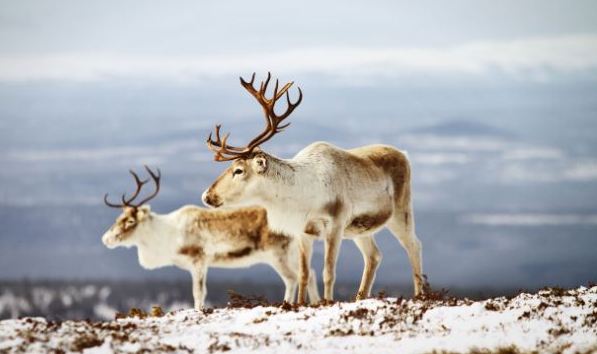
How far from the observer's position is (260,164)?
13.1 metres

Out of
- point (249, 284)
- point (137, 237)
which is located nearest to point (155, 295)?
point (249, 284)

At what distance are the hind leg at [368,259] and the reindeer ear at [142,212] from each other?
6.74m

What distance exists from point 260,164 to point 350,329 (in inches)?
128

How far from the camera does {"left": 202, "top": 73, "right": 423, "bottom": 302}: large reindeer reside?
1307 cm

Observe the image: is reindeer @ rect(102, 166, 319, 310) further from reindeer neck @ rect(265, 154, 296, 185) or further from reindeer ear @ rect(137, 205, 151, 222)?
reindeer neck @ rect(265, 154, 296, 185)

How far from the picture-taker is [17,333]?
10133 mm

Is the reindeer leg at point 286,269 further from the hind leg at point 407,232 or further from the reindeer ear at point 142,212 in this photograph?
the hind leg at point 407,232

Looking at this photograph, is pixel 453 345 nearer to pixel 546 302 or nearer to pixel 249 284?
pixel 546 302

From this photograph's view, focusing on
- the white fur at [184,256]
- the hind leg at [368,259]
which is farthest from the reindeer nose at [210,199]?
the white fur at [184,256]

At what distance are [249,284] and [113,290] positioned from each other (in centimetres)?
2809

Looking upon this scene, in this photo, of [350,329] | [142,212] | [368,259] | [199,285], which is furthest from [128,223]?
[350,329]

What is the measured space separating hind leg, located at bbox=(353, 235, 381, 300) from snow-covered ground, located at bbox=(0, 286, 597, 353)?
2338 mm

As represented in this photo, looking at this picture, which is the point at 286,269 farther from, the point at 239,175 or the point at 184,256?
the point at 239,175

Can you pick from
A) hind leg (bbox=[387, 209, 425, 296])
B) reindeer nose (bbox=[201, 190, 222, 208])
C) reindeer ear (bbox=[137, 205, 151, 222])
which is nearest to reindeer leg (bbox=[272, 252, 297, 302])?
reindeer ear (bbox=[137, 205, 151, 222])
